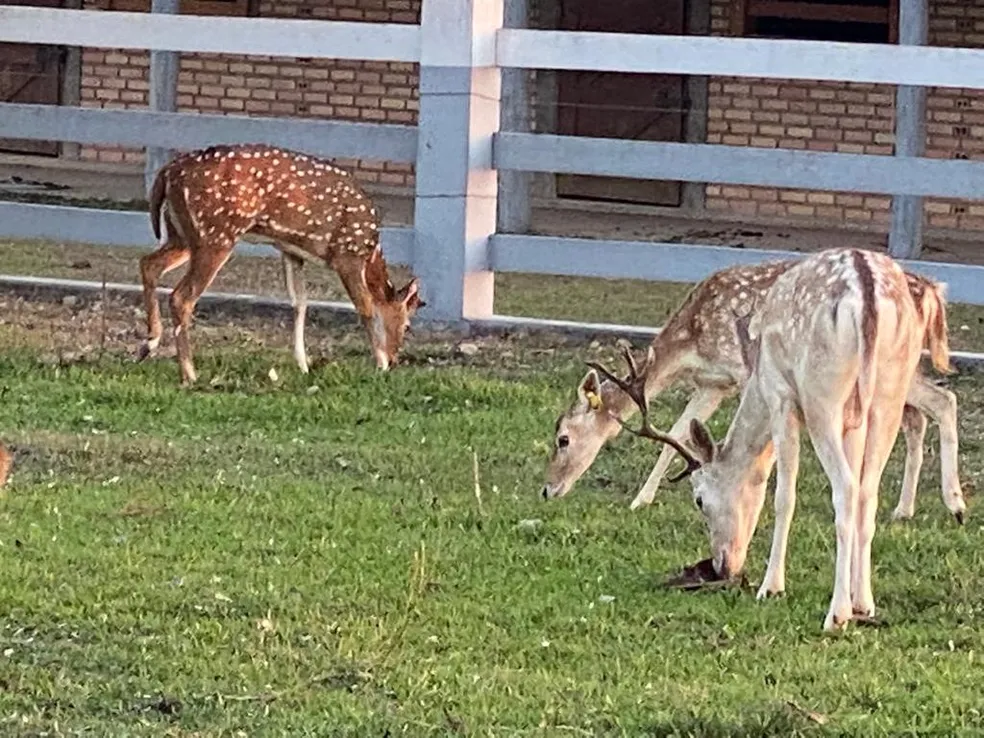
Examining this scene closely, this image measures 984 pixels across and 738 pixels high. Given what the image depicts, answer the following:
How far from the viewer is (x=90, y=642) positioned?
636 cm

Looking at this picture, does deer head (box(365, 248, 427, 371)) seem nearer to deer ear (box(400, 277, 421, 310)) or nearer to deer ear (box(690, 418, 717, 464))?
deer ear (box(400, 277, 421, 310))

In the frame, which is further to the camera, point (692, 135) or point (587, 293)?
point (692, 135)

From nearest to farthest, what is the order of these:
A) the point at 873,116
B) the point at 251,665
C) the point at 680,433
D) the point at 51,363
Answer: the point at 251,665 → the point at 680,433 → the point at 51,363 → the point at 873,116

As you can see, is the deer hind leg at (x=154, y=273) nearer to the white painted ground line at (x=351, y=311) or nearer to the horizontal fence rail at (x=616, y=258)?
the white painted ground line at (x=351, y=311)

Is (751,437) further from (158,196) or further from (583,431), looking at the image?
(158,196)

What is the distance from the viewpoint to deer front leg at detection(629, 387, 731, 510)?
8.69 meters

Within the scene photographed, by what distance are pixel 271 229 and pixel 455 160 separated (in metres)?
1.56

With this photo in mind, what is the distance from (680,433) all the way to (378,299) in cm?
322

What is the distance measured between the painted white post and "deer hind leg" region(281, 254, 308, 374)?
157 inches

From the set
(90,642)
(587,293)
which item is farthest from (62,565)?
(587,293)

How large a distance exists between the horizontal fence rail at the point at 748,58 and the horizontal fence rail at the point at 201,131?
80 centimetres

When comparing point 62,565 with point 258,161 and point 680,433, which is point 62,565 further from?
point 258,161

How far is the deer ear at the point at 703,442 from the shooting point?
7621 mm

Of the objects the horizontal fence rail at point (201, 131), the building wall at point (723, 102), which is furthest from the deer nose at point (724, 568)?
the building wall at point (723, 102)
